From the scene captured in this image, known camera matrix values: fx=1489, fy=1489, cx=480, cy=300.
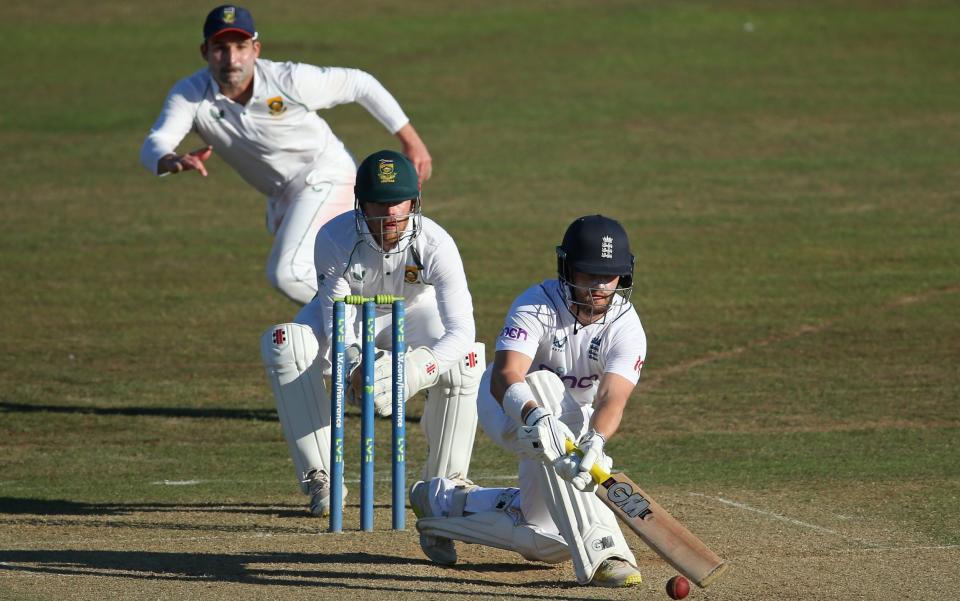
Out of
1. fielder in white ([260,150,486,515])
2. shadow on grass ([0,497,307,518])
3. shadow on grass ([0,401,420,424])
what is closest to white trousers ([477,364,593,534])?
fielder in white ([260,150,486,515])

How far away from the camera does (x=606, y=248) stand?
19.0 ft

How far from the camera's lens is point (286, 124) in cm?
897

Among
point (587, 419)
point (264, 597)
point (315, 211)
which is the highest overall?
point (315, 211)

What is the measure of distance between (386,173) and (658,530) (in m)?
2.20

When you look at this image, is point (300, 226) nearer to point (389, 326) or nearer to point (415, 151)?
point (415, 151)

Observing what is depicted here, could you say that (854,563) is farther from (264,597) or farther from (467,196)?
(467,196)

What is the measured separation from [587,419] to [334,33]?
2202cm

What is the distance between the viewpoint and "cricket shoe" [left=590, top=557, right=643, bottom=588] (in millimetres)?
5508

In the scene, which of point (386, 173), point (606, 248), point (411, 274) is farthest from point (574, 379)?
point (386, 173)

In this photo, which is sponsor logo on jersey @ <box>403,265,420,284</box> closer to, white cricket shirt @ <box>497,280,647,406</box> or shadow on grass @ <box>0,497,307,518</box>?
white cricket shirt @ <box>497,280,647,406</box>

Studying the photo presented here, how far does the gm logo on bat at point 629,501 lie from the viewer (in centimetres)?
543

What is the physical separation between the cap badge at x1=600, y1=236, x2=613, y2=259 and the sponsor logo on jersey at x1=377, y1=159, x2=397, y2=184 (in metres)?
1.30

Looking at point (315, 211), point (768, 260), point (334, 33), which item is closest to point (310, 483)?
point (315, 211)

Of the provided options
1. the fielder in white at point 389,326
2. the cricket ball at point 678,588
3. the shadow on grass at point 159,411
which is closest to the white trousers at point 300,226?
the shadow on grass at point 159,411
